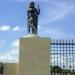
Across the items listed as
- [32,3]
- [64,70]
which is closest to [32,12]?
[32,3]

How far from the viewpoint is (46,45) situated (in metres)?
18.5

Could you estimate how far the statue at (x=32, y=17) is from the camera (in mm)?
19047

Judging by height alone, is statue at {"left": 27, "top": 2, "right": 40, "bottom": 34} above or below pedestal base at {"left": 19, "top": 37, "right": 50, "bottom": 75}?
above

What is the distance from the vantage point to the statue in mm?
19047

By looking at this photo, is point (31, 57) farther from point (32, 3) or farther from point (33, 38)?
point (32, 3)

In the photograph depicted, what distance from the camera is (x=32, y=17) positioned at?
19.2 meters

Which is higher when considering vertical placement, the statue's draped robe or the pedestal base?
the statue's draped robe

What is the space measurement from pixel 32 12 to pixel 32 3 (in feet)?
1.32

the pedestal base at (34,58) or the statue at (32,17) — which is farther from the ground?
the statue at (32,17)

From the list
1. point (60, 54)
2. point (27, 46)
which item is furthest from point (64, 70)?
point (27, 46)

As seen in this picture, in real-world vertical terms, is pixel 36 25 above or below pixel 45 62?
above

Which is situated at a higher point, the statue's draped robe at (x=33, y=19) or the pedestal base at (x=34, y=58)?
the statue's draped robe at (x=33, y=19)

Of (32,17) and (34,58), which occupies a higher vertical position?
(32,17)

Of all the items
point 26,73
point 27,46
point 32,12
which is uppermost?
point 32,12
